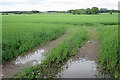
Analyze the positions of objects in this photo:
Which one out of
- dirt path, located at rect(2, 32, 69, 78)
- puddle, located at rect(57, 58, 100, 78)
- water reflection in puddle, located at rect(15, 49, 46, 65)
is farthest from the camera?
water reflection in puddle, located at rect(15, 49, 46, 65)

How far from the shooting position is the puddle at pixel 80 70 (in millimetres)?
4102

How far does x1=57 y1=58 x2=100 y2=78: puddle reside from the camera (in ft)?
13.5

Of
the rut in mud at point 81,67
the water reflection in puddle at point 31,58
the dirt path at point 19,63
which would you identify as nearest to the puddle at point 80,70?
the rut in mud at point 81,67

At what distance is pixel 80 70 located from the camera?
176 inches

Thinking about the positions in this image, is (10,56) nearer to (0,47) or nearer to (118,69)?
(0,47)

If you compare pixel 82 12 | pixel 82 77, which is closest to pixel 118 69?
pixel 82 77

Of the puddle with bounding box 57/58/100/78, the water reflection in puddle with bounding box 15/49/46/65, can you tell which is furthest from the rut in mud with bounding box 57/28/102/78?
the water reflection in puddle with bounding box 15/49/46/65

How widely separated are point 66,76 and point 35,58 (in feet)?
6.87

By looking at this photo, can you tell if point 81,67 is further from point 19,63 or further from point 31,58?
point 19,63

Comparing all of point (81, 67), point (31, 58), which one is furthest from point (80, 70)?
point (31, 58)

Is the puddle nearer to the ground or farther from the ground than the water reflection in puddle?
nearer to the ground

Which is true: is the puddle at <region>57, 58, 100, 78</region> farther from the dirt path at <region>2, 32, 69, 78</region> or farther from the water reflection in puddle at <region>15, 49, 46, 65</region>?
the dirt path at <region>2, 32, 69, 78</region>

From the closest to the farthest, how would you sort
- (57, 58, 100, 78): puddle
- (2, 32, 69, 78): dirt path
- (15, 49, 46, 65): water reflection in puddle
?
(57, 58, 100, 78): puddle
(2, 32, 69, 78): dirt path
(15, 49, 46, 65): water reflection in puddle

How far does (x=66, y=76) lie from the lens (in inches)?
159
